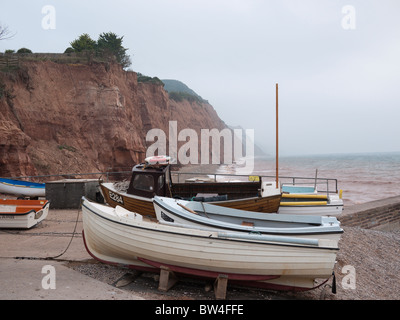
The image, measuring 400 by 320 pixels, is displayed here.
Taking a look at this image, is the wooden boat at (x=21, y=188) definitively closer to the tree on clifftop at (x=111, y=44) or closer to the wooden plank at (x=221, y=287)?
the wooden plank at (x=221, y=287)

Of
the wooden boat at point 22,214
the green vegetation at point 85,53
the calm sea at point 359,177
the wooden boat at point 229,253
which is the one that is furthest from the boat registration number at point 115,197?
Answer: the green vegetation at point 85,53

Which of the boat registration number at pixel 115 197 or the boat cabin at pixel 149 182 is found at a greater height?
the boat cabin at pixel 149 182

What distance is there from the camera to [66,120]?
2705cm

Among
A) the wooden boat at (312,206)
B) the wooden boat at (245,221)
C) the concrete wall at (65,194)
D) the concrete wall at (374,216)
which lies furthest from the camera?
the concrete wall at (374,216)

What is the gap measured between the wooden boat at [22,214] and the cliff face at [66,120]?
10.1m

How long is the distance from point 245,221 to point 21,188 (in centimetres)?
1289

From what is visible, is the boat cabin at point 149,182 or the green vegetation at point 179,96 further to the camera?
the green vegetation at point 179,96

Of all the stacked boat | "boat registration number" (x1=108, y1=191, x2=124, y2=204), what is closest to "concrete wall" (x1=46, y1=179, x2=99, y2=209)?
"boat registration number" (x1=108, y1=191, x2=124, y2=204)

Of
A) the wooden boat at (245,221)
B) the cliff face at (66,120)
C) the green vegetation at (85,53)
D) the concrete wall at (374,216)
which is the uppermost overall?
the green vegetation at (85,53)

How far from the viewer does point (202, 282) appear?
5.70 metres

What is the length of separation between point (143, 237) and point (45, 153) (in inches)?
841

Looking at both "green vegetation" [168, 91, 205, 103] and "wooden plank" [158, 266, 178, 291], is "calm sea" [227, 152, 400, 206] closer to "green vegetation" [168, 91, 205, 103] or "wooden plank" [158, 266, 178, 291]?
"wooden plank" [158, 266, 178, 291]

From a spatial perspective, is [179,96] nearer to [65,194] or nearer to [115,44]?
[115,44]

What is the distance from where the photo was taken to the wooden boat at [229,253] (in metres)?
5.01
